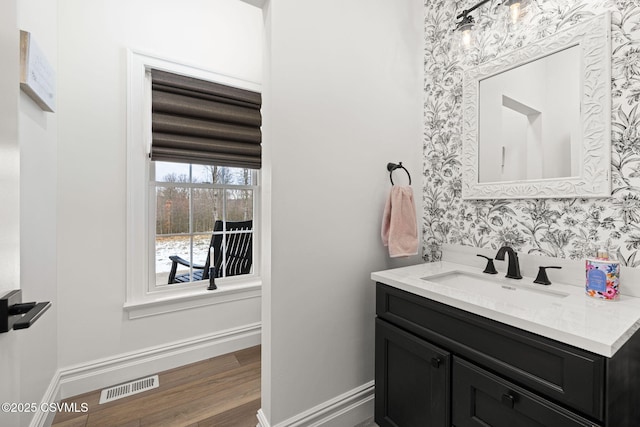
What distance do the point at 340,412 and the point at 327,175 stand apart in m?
1.28

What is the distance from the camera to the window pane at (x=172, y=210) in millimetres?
2135

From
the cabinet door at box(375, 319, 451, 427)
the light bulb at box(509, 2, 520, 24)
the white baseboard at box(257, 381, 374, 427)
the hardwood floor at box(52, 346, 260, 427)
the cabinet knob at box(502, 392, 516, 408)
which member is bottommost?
the hardwood floor at box(52, 346, 260, 427)

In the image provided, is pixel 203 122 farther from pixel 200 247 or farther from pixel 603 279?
pixel 603 279

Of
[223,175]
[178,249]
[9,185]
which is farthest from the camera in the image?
[223,175]

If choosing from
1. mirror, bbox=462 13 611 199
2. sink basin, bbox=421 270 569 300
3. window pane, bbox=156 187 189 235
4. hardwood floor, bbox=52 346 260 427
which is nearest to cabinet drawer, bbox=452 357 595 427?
sink basin, bbox=421 270 569 300

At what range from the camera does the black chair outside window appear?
228 cm

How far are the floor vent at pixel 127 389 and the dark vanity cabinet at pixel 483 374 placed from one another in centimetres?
149

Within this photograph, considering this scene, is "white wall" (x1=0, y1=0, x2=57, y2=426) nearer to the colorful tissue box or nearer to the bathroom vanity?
the bathroom vanity

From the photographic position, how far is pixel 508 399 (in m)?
0.89

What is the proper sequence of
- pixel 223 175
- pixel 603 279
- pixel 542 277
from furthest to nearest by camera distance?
pixel 223 175, pixel 542 277, pixel 603 279

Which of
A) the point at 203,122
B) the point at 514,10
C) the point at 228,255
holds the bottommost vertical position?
the point at 228,255

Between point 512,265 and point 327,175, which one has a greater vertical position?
point 327,175

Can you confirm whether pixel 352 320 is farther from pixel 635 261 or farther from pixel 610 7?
pixel 610 7

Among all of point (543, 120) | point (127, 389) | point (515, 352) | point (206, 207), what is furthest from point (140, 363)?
point (543, 120)
